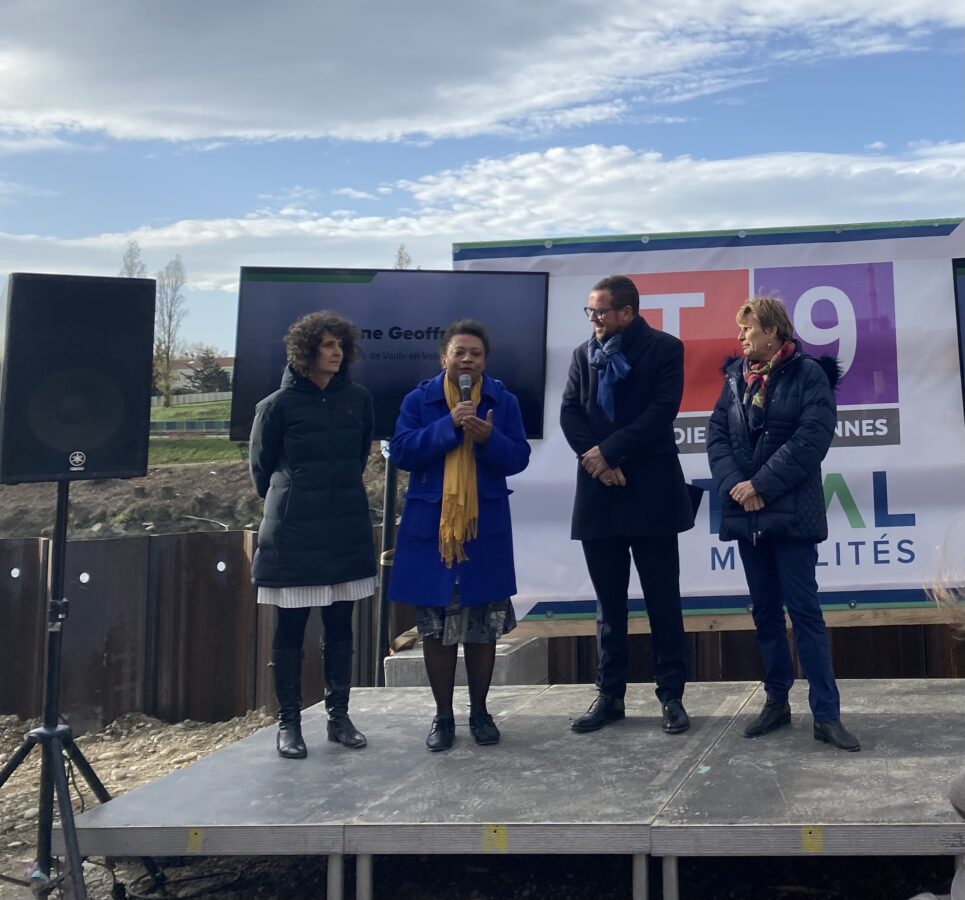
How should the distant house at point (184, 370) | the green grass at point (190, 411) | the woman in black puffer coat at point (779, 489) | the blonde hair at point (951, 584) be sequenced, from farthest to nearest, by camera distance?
1. the distant house at point (184, 370)
2. the green grass at point (190, 411)
3. the woman in black puffer coat at point (779, 489)
4. the blonde hair at point (951, 584)

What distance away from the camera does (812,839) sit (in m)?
3.21

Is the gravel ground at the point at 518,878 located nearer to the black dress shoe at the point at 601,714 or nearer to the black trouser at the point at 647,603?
the black dress shoe at the point at 601,714

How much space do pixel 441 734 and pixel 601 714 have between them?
2.33ft

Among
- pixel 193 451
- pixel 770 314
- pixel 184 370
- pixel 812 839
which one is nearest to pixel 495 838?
pixel 812 839

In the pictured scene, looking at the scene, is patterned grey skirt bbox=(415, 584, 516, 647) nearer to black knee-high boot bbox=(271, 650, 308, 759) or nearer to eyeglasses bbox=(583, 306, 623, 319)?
black knee-high boot bbox=(271, 650, 308, 759)

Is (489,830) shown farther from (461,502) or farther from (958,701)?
(958,701)

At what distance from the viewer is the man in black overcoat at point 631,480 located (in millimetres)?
4371

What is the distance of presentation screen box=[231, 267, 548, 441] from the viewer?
5.53 m

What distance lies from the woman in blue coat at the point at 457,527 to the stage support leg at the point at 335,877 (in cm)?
86

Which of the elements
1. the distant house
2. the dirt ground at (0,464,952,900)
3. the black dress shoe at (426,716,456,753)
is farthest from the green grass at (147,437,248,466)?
the black dress shoe at (426,716,456,753)

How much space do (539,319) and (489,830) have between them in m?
3.14

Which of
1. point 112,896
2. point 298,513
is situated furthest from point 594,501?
point 112,896

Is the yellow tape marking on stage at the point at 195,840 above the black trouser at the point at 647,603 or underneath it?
underneath

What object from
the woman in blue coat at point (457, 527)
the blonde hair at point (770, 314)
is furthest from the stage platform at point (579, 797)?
the blonde hair at point (770, 314)
